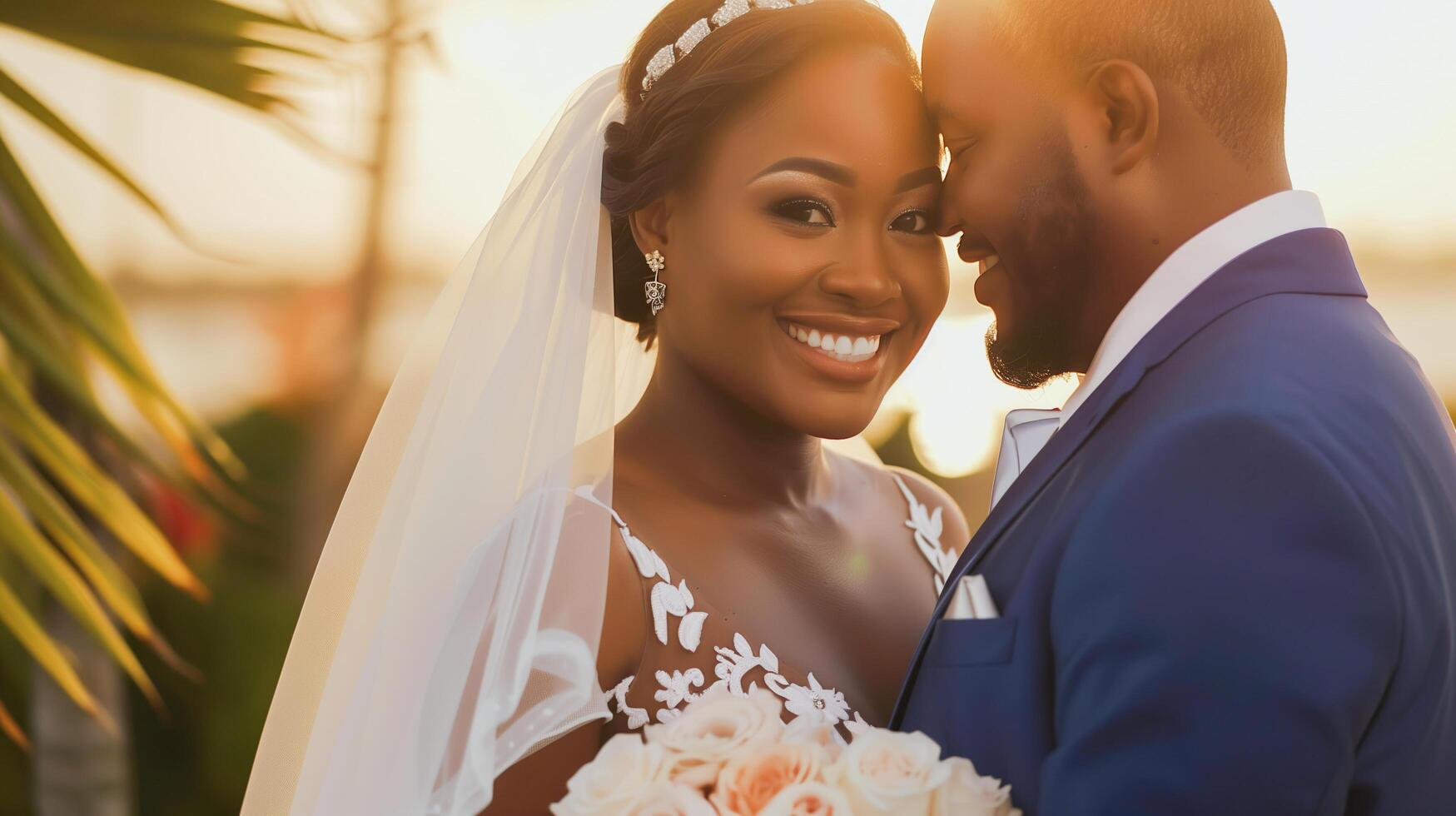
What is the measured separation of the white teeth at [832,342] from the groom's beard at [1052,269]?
0.37 metres

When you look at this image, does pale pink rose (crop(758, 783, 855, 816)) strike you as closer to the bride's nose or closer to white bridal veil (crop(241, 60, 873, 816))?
white bridal veil (crop(241, 60, 873, 816))

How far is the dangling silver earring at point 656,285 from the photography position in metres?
2.75

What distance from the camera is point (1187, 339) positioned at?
1.84 metres

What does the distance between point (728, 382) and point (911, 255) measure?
46 centimetres

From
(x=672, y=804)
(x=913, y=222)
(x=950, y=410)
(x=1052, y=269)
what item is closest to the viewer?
(x=672, y=804)

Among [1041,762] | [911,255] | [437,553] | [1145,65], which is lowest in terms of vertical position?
[437,553]

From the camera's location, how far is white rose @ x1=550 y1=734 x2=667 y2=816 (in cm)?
172

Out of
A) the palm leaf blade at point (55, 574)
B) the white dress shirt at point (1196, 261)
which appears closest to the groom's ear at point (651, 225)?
the white dress shirt at point (1196, 261)

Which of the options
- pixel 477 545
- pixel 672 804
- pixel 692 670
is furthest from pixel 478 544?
pixel 672 804

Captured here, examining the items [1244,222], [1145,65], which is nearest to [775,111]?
[1145,65]

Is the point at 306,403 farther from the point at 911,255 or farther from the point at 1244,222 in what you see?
the point at 1244,222

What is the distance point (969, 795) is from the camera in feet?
5.58

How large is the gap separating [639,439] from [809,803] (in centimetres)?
125

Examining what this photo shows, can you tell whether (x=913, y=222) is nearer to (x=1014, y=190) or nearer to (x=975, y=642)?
(x=1014, y=190)
